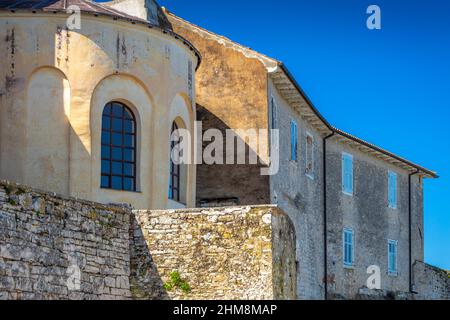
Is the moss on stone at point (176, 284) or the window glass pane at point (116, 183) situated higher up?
the window glass pane at point (116, 183)

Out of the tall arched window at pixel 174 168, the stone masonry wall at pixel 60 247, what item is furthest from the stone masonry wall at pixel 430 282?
the stone masonry wall at pixel 60 247

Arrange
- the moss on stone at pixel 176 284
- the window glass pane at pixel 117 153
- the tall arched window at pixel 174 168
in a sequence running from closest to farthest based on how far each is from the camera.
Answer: the moss on stone at pixel 176 284 → the window glass pane at pixel 117 153 → the tall arched window at pixel 174 168

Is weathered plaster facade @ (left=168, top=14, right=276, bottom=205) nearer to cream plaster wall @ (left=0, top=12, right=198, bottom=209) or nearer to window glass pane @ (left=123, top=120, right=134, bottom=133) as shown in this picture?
cream plaster wall @ (left=0, top=12, right=198, bottom=209)

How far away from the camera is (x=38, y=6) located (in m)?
23.0

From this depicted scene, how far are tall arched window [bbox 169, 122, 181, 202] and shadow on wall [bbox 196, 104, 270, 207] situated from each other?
3466 millimetres

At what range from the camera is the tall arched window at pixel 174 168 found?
24.4 metres

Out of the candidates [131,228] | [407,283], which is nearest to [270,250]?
[131,228]

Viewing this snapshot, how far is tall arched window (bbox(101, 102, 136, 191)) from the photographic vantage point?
2292 cm

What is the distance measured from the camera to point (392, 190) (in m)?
40.2

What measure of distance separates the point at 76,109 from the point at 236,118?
23.0 ft

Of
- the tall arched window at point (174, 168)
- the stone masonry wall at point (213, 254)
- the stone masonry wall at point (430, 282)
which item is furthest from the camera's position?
the stone masonry wall at point (430, 282)

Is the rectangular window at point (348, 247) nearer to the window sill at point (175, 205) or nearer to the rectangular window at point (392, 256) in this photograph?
the rectangular window at point (392, 256)

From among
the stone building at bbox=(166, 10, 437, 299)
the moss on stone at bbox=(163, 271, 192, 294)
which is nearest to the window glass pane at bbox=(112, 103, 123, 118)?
the stone building at bbox=(166, 10, 437, 299)

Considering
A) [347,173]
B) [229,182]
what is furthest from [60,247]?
[347,173]
